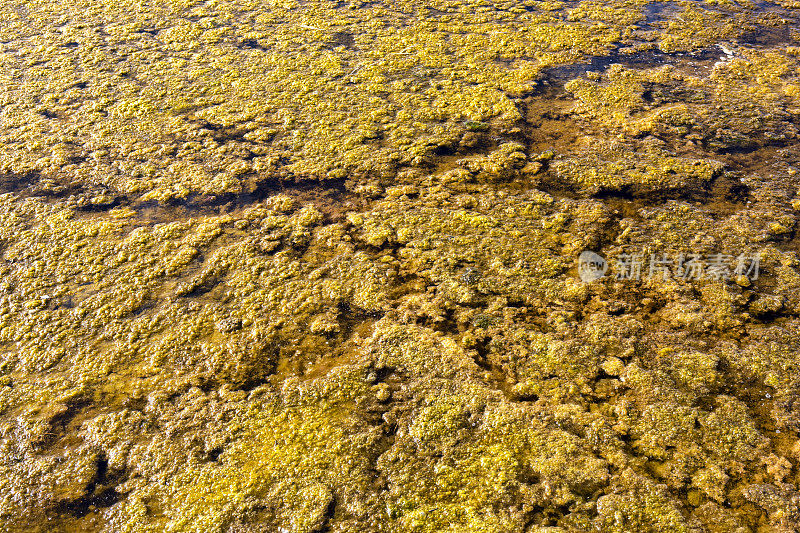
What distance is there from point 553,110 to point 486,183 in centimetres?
92

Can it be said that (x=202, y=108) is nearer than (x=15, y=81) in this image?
Yes

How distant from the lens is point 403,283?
101 inches

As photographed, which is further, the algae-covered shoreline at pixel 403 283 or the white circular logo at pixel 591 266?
the white circular logo at pixel 591 266

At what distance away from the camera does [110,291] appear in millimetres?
2582

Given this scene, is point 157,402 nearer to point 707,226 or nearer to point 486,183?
point 486,183

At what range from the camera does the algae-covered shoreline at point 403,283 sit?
1866 mm

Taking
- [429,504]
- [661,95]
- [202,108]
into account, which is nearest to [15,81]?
[202,108]

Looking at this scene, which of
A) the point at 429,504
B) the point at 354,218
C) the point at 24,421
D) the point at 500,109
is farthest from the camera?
the point at 500,109

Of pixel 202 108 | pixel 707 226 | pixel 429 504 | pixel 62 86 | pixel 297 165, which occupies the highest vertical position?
pixel 62 86

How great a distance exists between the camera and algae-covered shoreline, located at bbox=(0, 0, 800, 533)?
187cm

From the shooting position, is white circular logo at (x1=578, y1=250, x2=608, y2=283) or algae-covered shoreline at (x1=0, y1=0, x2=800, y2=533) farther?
white circular logo at (x1=578, y1=250, x2=608, y2=283)

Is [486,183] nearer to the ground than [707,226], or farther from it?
farther from it

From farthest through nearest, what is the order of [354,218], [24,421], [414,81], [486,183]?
[414,81] < [486,183] < [354,218] < [24,421]

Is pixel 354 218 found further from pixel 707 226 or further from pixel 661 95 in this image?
pixel 661 95
